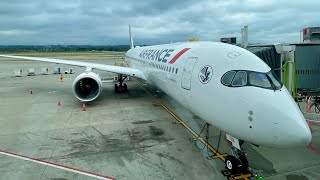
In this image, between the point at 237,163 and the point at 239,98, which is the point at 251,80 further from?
the point at 237,163

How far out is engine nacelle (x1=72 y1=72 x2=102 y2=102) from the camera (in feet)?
54.1

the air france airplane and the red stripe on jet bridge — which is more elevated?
the red stripe on jet bridge

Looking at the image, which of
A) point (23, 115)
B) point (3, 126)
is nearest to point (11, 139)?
point (3, 126)

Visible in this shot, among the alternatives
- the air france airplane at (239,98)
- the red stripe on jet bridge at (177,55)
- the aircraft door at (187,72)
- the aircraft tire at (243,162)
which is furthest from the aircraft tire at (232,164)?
the red stripe on jet bridge at (177,55)

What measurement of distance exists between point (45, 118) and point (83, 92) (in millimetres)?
3610

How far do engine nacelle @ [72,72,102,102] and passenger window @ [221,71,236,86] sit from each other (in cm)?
1070

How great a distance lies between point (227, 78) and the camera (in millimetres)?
7352

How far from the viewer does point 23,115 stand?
49.2ft

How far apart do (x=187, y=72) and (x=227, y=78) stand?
2349 mm

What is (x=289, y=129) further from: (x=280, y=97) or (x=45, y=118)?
(x=45, y=118)

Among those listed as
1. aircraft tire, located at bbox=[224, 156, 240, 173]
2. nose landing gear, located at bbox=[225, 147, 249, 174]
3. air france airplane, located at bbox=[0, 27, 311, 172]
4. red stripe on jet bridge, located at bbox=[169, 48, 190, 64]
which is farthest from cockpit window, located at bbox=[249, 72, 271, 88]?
red stripe on jet bridge, located at bbox=[169, 48, 190, 64]

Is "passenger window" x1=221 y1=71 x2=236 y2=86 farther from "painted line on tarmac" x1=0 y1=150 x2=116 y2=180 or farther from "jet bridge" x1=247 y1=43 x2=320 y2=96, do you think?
"painted line on tarmac" x1=0 y1=150 x2=116 y2=180

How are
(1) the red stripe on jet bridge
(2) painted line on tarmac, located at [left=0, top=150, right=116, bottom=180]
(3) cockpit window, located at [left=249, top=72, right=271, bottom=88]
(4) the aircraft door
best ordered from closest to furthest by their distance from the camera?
(3) cockpit window, located at [left=249, top=72, right=271, bottom=88]
(2) painted line on tarmac, located at [left=0, top=150, right=116, bottom=180]
(4) the aircraft door
(1) the red stripe on jet bridge

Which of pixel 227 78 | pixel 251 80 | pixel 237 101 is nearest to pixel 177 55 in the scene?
pixel 227 78
